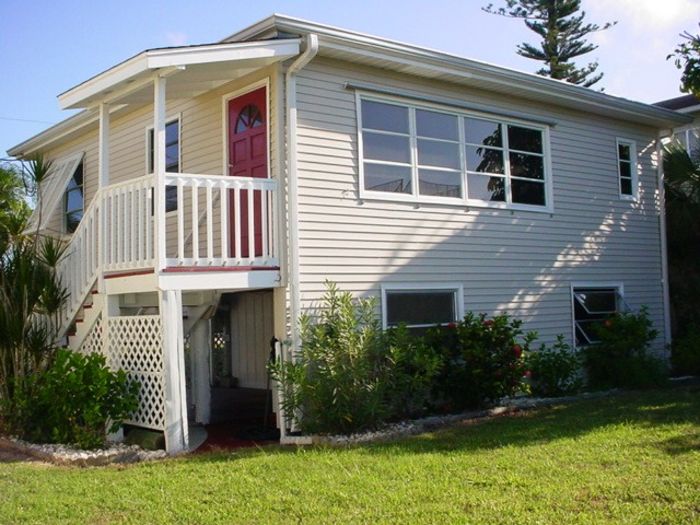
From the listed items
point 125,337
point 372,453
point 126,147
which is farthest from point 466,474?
point 126,147

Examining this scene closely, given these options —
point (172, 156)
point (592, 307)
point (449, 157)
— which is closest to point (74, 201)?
point (172, 156)

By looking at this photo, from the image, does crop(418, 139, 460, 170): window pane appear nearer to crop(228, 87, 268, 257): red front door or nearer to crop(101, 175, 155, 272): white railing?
crop(228, 87, 268, 257): red front door

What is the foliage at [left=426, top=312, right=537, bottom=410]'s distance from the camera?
10.1 metres

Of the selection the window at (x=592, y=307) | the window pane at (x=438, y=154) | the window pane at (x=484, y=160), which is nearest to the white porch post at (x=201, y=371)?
the window pane at (x=438, y=154)

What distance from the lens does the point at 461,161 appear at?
36.7 ft

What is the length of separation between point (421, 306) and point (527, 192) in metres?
2.85

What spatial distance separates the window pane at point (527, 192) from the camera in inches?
472

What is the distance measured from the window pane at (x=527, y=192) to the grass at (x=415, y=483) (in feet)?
13.9

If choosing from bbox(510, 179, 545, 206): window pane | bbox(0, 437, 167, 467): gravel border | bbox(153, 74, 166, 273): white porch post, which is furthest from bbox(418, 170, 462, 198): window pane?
bbox(0, 437, 167, 467): gravel border

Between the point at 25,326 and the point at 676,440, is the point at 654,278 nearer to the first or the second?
the point at 676,440

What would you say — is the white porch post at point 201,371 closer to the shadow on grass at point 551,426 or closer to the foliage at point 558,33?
the shadow on grass at point 551,426

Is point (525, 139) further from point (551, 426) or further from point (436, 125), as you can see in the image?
point (551, 426)

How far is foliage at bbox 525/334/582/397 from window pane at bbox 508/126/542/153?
9.65ft

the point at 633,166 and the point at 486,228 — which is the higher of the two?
the point at 633,166
